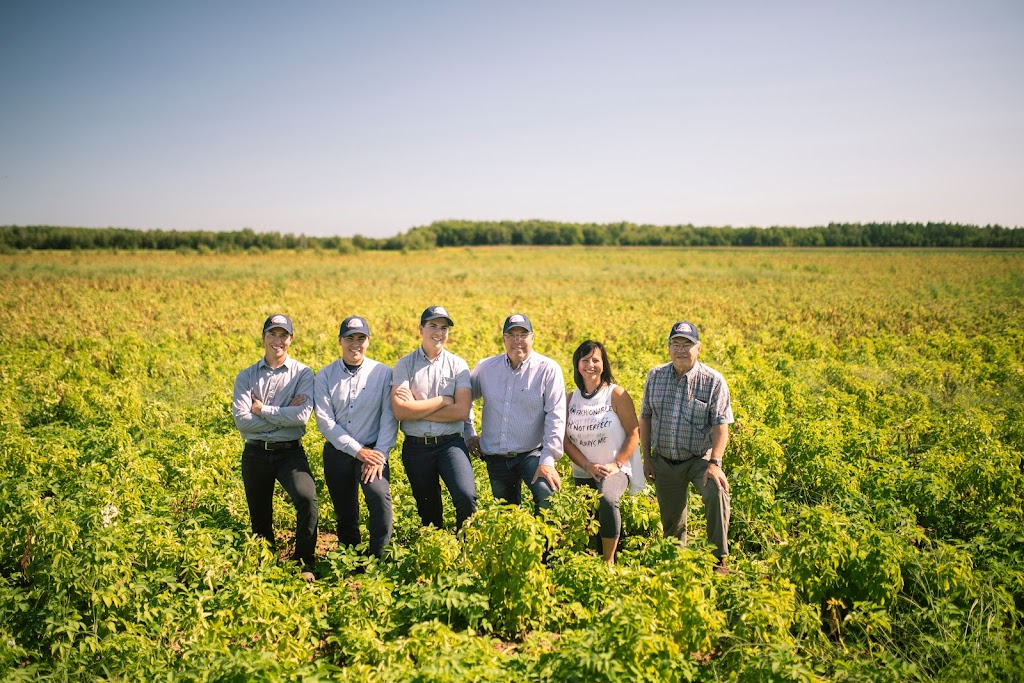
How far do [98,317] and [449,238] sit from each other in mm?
88460

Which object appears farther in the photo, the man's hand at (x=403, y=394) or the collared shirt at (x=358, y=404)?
the collared shirt at (x=358, y=404)

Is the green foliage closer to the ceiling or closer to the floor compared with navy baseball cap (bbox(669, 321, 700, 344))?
closer to the floor

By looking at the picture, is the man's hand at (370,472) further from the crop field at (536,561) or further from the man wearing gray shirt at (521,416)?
the man wearing gray shirt at (521,416)

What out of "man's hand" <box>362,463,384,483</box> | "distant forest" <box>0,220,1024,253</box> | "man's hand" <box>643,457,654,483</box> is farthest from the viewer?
"distant forest" <box>0,220,1024,253</box>

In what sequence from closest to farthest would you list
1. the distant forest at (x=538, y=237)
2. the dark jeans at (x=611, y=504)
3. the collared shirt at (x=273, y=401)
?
1. the dark jeans at (x=611, y=504)
2. the collared shirt at (x=273, y=401)
3. the distant forest at (x=538, y=237)

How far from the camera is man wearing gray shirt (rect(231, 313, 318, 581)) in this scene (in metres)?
5.10

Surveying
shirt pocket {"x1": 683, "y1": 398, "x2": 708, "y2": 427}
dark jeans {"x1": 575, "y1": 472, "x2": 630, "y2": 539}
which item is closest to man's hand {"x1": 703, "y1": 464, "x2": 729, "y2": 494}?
shirt pocket {"x1": 683, "y1": 398, "x2": 708, "y2": 427}

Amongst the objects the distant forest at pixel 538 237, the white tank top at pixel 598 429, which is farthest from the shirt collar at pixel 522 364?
the distant forest at pixel 538 237

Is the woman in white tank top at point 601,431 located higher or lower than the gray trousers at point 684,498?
higher

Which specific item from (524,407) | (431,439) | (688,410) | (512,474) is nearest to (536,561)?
(512,474)

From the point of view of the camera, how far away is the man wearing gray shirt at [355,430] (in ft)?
16.6

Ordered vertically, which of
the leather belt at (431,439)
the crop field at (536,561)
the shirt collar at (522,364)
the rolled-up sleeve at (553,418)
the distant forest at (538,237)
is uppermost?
the distant forest at (538,237)

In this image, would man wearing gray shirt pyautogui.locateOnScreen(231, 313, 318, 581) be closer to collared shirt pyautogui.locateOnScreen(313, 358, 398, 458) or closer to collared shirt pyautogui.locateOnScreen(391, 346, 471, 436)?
collared shirt pyautogui.locateOnScreen(313, 358, 398, 458)

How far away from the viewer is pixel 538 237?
4183 inches
